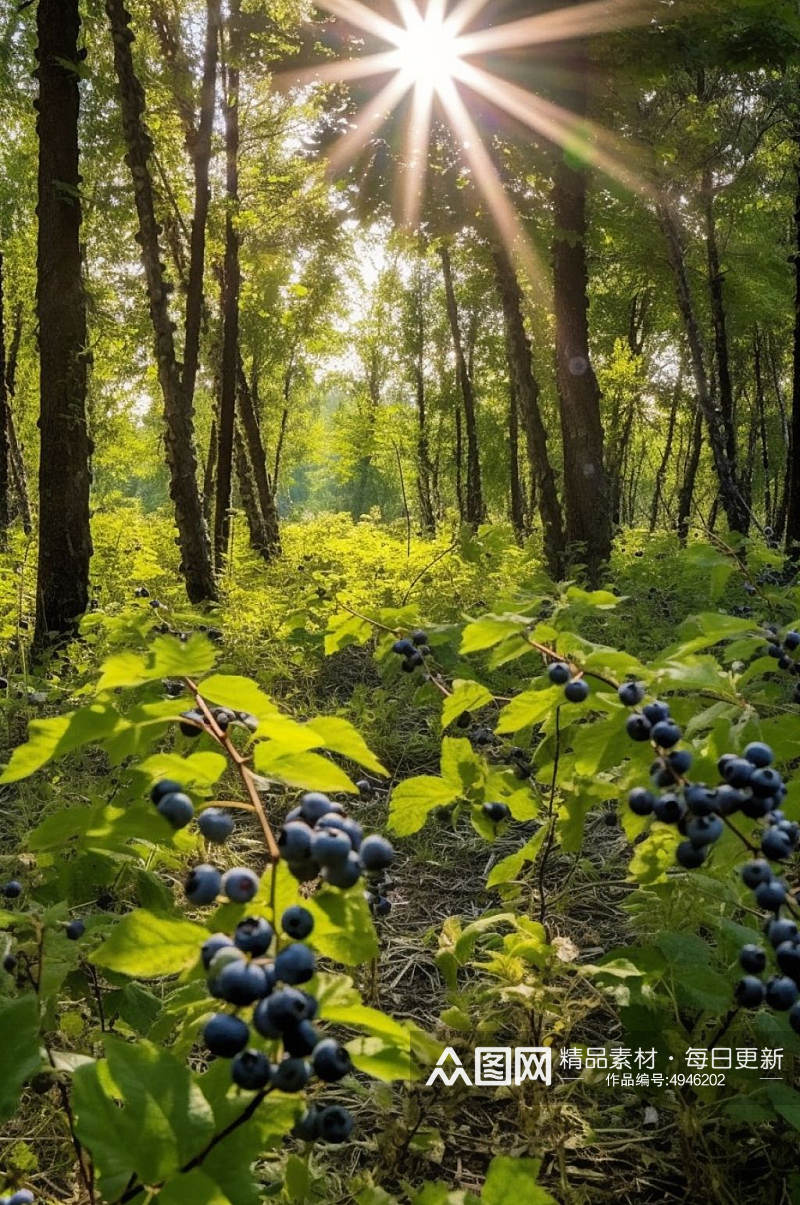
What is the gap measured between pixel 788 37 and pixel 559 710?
8.11m

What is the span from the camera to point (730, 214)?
491 inches

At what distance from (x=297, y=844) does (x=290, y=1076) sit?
255 mm

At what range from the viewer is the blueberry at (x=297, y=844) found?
952 millimetres

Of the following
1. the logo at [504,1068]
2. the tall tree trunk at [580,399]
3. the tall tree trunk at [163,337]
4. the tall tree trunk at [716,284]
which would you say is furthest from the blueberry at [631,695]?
the tall tree trunk at [716,284]

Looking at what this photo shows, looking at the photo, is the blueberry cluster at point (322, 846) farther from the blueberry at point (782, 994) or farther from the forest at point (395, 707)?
the blueberry at point (782, 994)

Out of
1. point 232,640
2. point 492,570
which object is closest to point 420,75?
point 492,570

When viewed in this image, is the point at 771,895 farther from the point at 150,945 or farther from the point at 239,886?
the point at 150,945

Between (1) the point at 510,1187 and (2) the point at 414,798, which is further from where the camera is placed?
(2) the point at 414,798

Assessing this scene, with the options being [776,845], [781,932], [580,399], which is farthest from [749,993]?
[580,399]

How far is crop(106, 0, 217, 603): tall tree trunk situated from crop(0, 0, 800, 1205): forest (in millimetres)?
43

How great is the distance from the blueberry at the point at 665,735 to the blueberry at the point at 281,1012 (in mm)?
734

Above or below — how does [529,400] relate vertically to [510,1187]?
above

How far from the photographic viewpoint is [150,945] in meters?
0.95

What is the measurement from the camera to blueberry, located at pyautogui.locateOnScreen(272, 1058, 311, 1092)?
0.84 m
